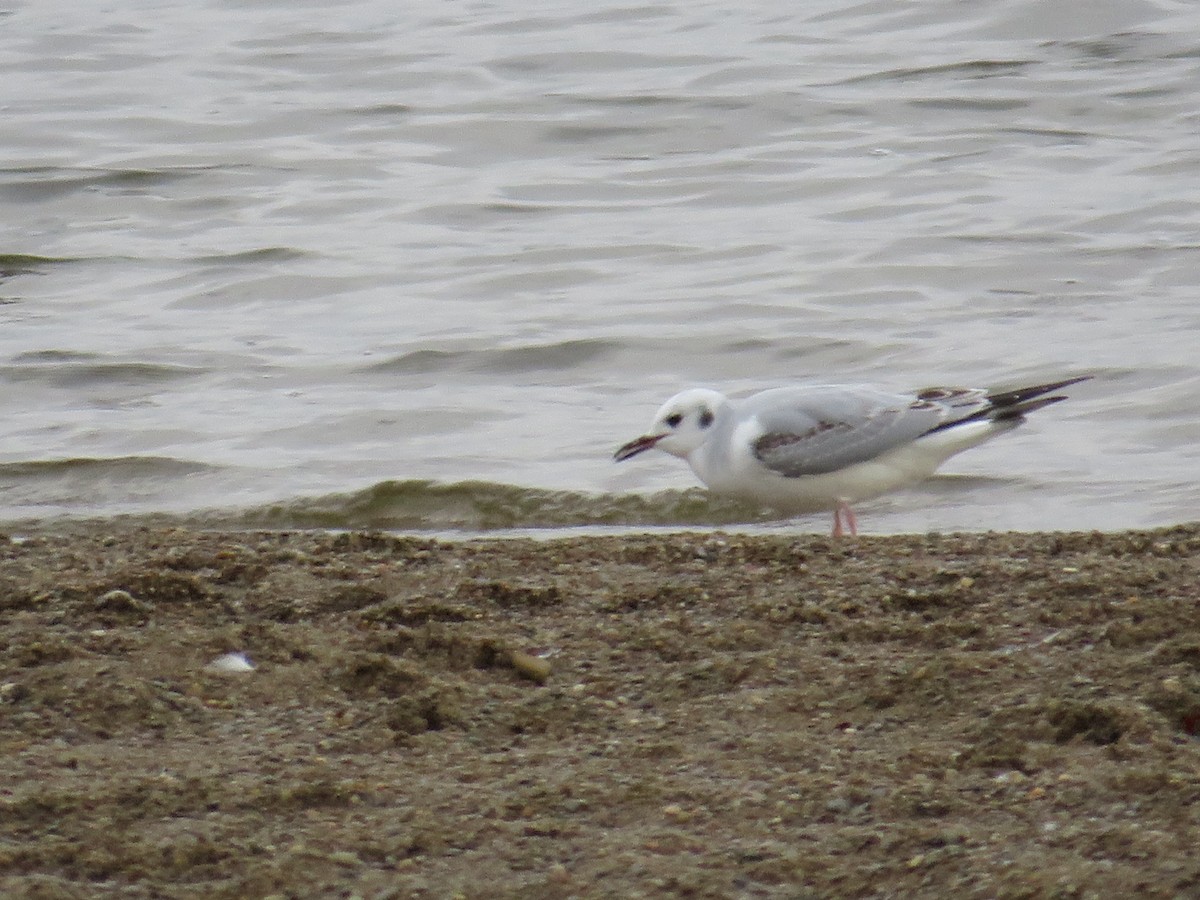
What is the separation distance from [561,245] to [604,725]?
747 cm

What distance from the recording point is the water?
7926mm

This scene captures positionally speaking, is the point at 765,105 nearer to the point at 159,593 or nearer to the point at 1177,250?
the point at 1177,250

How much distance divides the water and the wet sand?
8.02 ft

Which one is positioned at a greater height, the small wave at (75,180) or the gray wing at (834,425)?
the small wave at (75,180)

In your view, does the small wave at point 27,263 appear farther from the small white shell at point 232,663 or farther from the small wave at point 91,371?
Answer: the small white shell at point 232,663

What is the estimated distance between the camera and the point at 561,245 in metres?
11.2

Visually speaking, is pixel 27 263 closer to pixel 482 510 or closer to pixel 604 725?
pixel 482 510

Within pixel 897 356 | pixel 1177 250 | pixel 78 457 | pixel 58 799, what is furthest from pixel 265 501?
pixel 1177 250

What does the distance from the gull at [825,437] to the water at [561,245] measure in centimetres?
46

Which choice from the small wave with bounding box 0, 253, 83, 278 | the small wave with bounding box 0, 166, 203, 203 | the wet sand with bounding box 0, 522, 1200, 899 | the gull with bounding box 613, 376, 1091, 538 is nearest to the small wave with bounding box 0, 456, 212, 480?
the gull with bounding box 613, 376, 1091, 538

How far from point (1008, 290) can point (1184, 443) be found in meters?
2.27

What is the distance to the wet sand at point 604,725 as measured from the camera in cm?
314

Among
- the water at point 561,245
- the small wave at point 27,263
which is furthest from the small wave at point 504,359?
the small wave at point 27,263

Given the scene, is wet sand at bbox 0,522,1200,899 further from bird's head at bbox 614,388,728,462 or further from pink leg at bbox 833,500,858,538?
bird's head at bbox 614,388,728,462
